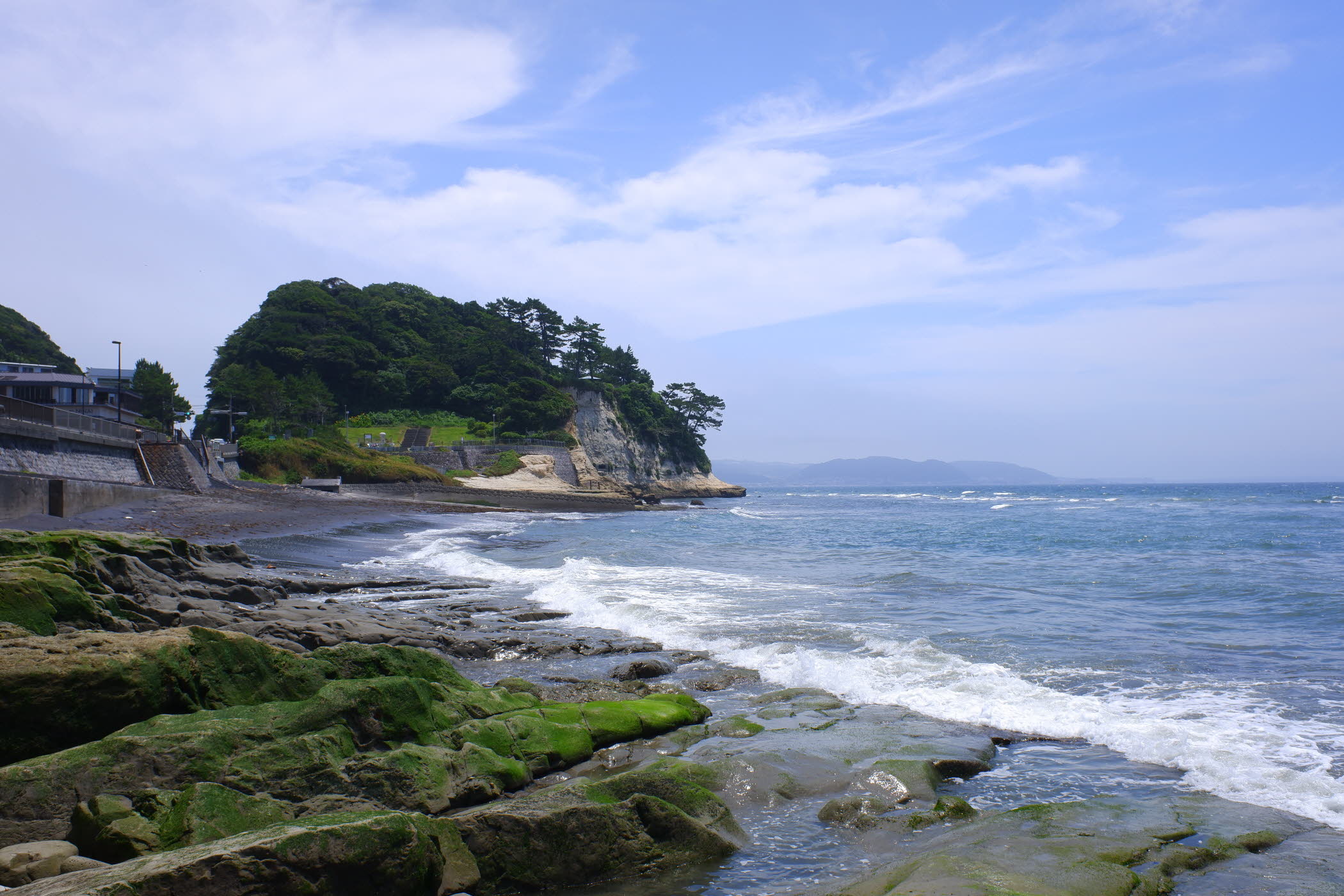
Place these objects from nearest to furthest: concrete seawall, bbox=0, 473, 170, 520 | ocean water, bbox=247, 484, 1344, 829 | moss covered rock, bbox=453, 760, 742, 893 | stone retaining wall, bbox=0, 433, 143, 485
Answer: moss covered rock, bbox=453, 760, 742, 893, ocean water, bbox=247, 484, 1344, 829, concrete seawall, bbox=0, 473, 170, 520, stone retaining wall, bbox=0, 433, 143, 485

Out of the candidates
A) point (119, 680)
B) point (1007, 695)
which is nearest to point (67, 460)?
point (119, 680)

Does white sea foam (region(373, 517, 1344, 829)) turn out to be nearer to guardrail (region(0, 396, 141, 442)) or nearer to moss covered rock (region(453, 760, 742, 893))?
moss covered rock (region(453, 760, 742, 893))

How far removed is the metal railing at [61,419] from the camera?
25453 millimetres

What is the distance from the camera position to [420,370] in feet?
274

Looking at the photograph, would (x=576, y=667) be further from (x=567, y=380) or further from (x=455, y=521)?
(x=567, y=380)

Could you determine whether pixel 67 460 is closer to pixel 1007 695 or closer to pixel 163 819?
pixel 163 819

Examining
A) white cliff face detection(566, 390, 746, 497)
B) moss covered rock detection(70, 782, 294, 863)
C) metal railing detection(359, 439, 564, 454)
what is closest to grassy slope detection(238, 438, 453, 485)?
metal railing detection(359, 439, 564, 454)

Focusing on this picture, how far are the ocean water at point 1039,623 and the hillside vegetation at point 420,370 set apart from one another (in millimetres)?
44201

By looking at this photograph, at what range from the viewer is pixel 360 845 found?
13.4 feet

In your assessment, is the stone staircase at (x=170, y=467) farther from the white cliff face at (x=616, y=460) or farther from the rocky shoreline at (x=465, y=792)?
the white cliff face at (x=616, y=460)

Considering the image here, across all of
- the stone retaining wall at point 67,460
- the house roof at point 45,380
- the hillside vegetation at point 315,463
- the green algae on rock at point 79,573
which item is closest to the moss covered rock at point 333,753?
the green algae on rock at point 79,573

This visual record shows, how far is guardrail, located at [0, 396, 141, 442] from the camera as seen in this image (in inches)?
1002

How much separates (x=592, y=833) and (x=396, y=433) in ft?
238

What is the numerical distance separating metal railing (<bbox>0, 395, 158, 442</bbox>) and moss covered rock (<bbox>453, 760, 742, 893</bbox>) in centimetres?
2720
